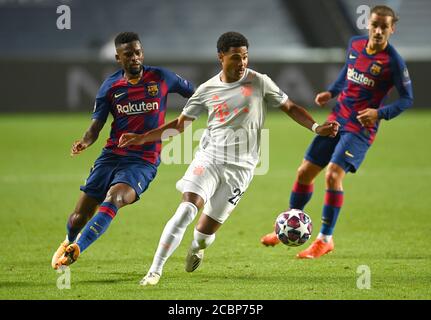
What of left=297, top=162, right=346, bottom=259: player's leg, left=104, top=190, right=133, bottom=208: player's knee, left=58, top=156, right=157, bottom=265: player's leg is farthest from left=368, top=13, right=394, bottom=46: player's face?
left=104, top=190, right=133, bottom=208: player's knee

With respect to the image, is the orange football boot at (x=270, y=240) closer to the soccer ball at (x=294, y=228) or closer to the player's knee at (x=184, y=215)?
the soccer ball at (x=294, y=228)

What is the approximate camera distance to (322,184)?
12812mm

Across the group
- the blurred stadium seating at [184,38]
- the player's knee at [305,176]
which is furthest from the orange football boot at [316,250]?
the blurred stadium seating at [184,38]

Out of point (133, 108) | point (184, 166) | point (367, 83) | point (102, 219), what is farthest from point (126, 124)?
point (184, 166)

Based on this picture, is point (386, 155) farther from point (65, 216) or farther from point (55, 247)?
point (55, 247)

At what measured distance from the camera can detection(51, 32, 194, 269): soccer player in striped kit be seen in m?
7.37

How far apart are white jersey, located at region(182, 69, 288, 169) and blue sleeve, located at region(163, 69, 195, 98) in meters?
0.71

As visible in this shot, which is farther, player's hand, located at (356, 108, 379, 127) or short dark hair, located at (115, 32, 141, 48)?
player's hand, located at (356, 108, 379, 127)

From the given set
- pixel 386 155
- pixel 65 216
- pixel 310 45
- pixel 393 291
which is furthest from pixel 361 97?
pixel 310 45

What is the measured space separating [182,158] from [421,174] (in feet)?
15.7

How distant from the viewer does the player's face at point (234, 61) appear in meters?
6.79

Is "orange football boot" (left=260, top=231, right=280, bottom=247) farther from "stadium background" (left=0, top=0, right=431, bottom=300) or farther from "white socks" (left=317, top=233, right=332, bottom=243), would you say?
"white socks" (left=317, top=233, right=332, bottom=243)

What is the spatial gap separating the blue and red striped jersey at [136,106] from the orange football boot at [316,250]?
1567 mm

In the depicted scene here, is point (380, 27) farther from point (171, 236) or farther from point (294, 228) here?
point (171, 236)
